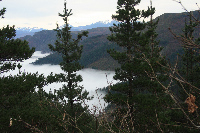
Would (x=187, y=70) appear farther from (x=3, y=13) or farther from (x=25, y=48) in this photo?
(x=3, y=13)

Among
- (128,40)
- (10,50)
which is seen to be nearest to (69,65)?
(128,40)

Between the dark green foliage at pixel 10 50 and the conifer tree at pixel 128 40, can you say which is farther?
the conifer tree at pixel 128 40

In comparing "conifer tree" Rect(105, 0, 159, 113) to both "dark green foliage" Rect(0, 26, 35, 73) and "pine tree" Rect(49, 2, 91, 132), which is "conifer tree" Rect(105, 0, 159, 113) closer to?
"pine tree" Rect(49, 2, 91, 132)

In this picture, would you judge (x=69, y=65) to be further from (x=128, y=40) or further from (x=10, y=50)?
(x=10, y=50)

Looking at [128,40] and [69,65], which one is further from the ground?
[128,40]

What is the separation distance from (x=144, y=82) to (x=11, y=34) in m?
10.4

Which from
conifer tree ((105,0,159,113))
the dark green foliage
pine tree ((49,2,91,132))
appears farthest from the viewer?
pine tree ((49,2,91,132))

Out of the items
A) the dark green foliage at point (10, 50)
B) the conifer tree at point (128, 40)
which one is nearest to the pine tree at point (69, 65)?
the conifer tree at point (128, 40)

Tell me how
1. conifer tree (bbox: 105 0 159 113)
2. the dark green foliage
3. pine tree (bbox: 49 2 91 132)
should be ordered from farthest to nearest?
1. pine tree (bbox: 49 2 91 132)
2. conifer tree (bbox: 105 0 159 113)
3. the dark green foliage

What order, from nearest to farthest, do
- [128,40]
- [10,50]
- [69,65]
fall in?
[10,50], [128,40], [69,65]

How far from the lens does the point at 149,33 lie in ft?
42.9

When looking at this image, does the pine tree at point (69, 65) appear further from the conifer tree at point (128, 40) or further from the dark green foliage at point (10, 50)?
the dark green foliage at point (10, 50)

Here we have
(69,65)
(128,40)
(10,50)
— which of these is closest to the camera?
(10,50)

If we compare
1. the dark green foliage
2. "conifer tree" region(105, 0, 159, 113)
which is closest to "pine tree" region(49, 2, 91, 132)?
"conifer tree" region(105, 0, 159, 113)
